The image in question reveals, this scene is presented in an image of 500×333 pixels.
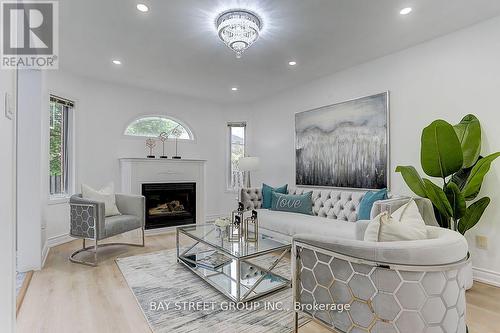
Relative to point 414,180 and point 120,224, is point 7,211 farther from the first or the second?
point 414,180

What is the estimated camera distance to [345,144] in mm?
3928

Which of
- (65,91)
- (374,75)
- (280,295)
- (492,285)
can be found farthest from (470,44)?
(65,91)

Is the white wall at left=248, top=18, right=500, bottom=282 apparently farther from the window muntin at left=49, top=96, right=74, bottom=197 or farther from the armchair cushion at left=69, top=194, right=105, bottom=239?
the window muntin at left=49, top=96, right=74, bottom=197

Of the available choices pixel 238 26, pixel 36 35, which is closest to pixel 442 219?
pixel 238 26

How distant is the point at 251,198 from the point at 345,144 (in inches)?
68.3

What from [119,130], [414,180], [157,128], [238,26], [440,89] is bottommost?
[414,180]

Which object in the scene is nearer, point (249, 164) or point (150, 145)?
point (150, 145)

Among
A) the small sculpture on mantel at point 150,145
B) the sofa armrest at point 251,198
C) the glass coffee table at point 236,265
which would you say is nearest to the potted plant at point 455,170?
the glass coffee table at point 236,265

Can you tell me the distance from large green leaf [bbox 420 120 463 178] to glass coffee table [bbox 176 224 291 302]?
63.8 inches

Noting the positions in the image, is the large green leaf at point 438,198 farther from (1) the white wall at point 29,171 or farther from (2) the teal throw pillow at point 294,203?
(1) the white wall at point 29,171

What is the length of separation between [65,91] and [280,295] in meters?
4.19

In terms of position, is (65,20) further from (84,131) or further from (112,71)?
(84,131)

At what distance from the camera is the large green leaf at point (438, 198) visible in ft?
8.02

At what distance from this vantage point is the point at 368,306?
134cm
